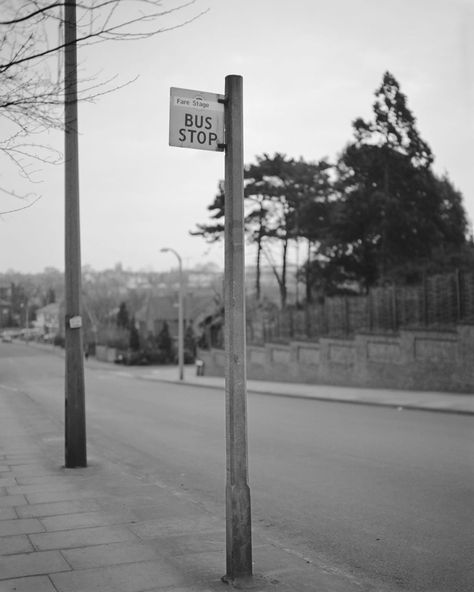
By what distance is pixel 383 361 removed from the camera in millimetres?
25438

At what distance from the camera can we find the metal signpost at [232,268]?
4648 mm

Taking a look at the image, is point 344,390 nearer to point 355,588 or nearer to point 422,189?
point 422,189

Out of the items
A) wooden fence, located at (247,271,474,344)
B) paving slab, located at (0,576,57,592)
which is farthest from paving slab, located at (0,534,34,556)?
wooden fence, located at (247,271,474,344)

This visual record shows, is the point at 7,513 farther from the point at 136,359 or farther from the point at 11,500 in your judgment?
the point at 136,359

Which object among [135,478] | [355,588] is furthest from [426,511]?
[135,478]

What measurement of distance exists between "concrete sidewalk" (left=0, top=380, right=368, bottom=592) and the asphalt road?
1.39 feet

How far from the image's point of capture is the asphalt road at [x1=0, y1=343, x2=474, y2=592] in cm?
566

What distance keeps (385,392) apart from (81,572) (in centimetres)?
1999

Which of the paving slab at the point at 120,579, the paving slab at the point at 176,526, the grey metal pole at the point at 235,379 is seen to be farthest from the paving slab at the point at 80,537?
the grey metal pole at the point at 235,379

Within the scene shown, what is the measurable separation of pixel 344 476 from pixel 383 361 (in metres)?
16.8

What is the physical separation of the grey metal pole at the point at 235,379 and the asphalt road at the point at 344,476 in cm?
105

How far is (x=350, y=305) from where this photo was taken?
28.2 m

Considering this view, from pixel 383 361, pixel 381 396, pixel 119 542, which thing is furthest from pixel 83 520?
pixel 383 361

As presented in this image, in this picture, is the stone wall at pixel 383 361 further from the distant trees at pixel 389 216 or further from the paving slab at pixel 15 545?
the paving slab at pixel 15 545
